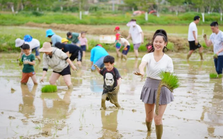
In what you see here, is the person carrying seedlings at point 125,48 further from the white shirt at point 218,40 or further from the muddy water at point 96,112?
the white shirt at point 218,40

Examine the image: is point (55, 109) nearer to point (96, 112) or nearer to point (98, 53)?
point (96, 112)

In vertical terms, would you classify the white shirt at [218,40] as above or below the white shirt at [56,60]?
above

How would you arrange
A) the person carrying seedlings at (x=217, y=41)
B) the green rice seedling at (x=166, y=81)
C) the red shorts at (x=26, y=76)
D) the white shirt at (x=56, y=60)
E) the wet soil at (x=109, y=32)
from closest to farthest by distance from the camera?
the green rice seedling at (x=166, y=81) < the white shirt at (x=56, y=60) < the red shorts at (x=26, y=76) < the person carrying seedlings at (x=217, y=41) < the wet soil at (x=109, y=32)

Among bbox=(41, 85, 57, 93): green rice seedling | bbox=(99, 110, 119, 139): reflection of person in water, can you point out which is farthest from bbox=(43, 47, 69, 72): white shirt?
bbox=(99, 110, 119, 139): reflection of person in water

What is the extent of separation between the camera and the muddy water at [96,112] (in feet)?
19.4

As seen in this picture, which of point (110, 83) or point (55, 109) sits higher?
point (110, 83)

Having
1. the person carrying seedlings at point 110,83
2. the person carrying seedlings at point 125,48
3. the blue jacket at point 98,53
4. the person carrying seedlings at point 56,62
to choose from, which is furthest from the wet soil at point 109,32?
the person carrying seedlings at point 110,83

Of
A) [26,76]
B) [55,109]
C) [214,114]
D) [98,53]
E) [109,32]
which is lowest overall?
[214,114]

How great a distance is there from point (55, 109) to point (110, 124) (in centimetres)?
150

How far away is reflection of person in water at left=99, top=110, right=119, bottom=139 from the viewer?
19.1ft

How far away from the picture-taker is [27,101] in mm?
8102

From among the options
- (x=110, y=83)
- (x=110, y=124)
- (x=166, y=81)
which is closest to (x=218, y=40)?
(x=110, y=83)

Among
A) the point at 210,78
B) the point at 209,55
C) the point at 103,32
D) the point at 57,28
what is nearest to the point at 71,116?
the point at 210,78

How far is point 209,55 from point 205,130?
1238cm
